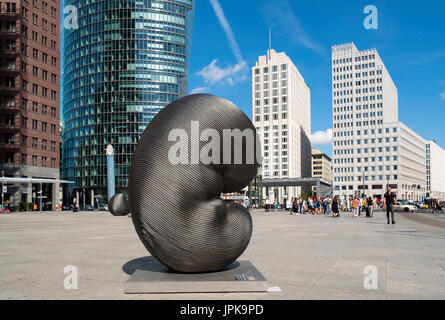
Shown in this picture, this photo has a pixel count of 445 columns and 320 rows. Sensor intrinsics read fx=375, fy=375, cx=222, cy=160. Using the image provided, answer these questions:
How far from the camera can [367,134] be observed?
131750 mm

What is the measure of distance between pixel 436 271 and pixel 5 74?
63.9 metres

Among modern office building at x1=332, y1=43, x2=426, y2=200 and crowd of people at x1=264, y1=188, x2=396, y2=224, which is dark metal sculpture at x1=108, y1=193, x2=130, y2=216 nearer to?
crowd of people at x1=264, y1=188, x2=396, y2=224

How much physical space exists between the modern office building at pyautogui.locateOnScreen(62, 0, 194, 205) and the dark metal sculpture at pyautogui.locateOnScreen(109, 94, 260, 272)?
86054 millimetres

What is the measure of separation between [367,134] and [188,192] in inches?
5386

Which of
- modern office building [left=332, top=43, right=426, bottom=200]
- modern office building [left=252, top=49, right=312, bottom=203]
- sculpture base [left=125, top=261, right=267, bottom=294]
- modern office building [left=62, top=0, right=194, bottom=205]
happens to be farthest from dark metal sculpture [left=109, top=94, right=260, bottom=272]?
modern office building [left=252, top=49, right=312, bottom=203]

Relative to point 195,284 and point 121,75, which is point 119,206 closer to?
point 195,284

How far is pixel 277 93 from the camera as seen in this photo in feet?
460

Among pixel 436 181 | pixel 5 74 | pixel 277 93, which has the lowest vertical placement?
pixel 436 181

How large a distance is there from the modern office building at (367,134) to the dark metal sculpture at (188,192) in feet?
418

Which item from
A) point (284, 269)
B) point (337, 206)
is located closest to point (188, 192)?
point (284, 269)

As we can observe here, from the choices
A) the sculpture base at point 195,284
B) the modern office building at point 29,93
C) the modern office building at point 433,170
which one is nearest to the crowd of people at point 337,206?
the sculpture base at point 195,284

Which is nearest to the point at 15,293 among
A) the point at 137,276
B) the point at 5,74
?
the point at 137,276

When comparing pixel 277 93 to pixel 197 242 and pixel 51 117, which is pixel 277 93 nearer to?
pixel 51 117
